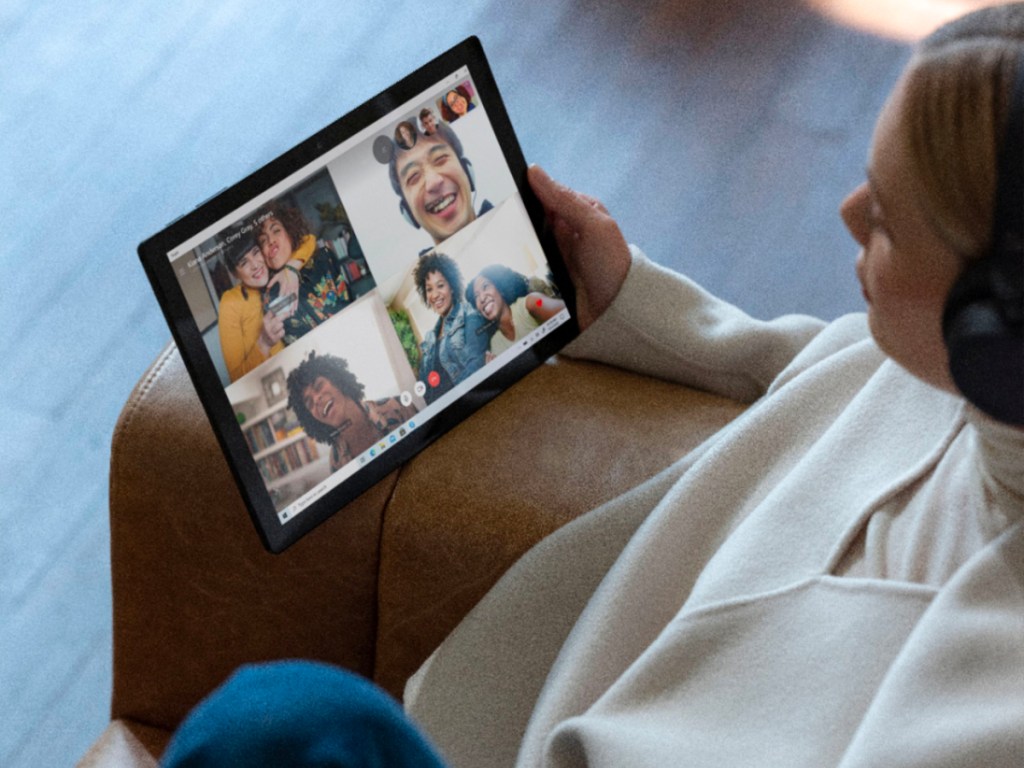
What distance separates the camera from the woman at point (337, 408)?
983 mm

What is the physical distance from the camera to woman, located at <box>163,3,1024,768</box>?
2.19 feet

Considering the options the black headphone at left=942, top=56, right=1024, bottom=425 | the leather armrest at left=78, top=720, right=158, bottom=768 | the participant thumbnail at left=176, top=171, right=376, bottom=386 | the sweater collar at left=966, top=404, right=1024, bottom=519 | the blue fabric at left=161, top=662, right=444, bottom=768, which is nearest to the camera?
the blue fabric at left=161, top=662, right=444, bottom=768

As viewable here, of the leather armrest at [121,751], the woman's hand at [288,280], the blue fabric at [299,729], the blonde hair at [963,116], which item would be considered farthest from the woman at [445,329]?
the blue fabric at [299,729]

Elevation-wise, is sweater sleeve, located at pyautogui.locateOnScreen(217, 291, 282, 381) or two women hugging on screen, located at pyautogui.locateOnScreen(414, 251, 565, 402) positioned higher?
sweater sleeve, located at pyautogui.locateOnScreen(217, 291, 282, 381)

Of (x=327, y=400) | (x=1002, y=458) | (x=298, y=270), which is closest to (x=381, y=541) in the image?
(x=327, y=400)

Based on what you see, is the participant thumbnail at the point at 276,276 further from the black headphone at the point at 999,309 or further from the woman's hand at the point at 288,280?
the black headphone at the point at 999,309

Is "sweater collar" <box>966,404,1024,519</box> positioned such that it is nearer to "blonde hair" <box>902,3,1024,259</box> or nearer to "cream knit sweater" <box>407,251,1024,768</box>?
"cream knit sweater" <box>407,251,1024,768</box>

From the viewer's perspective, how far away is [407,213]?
1.03 metres

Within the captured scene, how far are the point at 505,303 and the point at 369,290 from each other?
0.42 feet

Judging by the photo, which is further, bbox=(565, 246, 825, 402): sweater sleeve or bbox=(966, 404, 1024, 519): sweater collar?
bbox=(565, 246, 825, 402): sweater sleeve

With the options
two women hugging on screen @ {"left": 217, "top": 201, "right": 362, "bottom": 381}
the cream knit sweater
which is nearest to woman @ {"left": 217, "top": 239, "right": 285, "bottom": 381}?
two women hugging on screen @ {"left": 217, "top": 201, "right": 362, "bottom": 381}

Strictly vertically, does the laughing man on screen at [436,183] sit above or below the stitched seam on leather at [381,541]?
above

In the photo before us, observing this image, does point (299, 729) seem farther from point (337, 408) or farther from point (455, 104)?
point (455, 104)

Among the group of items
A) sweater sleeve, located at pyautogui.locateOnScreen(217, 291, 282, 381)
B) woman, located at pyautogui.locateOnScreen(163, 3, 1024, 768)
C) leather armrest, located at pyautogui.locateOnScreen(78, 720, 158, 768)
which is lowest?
leather armrest, located at pyautogui.locateOnScreen(78, 720, 158, 768)
